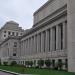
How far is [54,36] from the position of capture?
7544 centimetres

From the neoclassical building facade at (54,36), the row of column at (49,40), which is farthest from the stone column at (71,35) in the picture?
the row of column at (49,40)

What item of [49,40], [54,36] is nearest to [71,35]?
[54,36]

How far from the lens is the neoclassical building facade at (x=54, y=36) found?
161 feet

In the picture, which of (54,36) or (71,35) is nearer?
(71,35)

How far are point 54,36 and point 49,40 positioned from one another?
4.57 m

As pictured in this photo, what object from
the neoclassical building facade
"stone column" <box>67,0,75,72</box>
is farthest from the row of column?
"stone column" <box>67,0,75,72</box>

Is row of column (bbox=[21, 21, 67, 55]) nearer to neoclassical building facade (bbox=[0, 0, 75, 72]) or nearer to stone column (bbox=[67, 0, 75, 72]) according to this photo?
neoclassical building facade (bbox=[0, 0, 75, 72])

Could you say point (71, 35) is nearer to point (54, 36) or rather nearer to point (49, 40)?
point (54, 36)

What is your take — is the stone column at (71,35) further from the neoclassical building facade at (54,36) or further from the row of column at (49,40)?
the row of column at (49,40)

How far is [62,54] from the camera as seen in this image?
62688mm

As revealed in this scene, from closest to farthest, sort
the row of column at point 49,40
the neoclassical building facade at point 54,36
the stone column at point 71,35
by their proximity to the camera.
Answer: the stone column at point 71,35 → the neoclassical building facade at point 54,36 → the row of column at point 49,40

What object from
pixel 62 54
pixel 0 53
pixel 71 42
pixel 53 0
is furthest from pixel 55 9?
pixel 0 53

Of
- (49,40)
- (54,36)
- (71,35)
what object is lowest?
(71,35)

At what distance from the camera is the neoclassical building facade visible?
4903 centimetres
